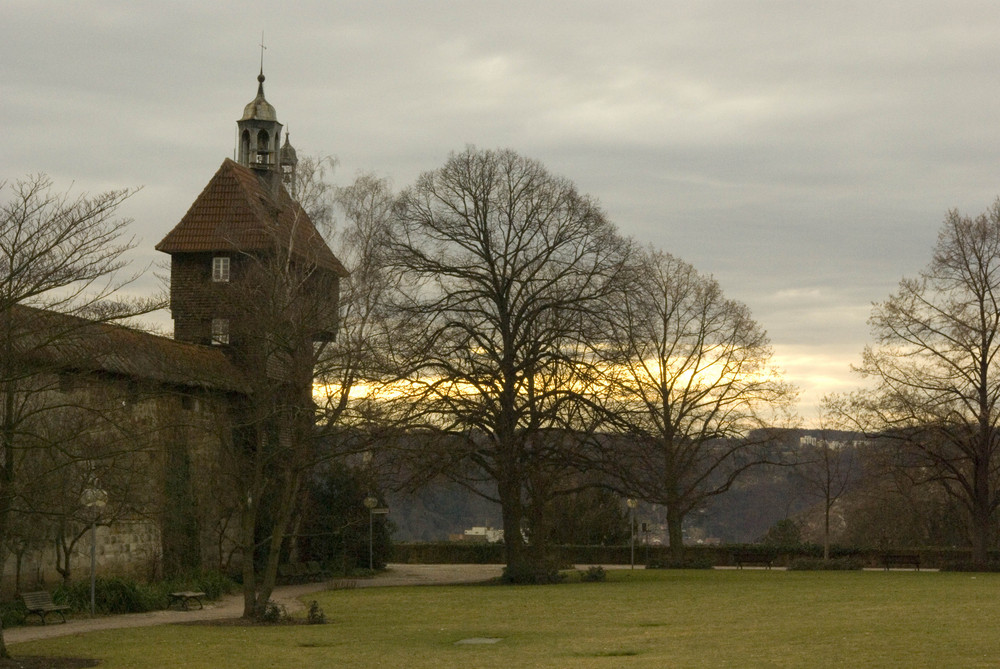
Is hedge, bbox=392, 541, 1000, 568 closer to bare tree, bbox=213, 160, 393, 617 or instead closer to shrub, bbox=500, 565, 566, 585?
shrub, bbox=500, 565, 566, 585

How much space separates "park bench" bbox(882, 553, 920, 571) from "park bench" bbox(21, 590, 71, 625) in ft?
104

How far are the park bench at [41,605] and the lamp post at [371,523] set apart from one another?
716 inches

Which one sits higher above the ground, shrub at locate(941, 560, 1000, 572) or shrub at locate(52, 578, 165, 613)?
shrub at locate(52, 578, 165, 613)

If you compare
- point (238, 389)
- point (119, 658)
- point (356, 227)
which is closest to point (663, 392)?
point (356, 227)

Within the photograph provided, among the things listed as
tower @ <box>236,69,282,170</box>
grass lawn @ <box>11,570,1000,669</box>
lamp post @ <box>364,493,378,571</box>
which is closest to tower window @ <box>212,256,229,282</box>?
tower @ <box>236,69,282,170</box>

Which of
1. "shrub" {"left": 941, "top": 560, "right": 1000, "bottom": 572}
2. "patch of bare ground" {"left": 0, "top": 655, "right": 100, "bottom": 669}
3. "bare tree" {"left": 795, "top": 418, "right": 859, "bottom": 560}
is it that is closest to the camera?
"patch of bare ground" {"left": 0, "top": 655, "right": 100, "bottom": 669}

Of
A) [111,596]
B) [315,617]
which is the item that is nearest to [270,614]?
[315,617]

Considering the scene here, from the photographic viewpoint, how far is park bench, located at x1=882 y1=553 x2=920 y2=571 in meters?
45.1

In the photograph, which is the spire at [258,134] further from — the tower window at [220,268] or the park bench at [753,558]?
the park bench at [753,558]

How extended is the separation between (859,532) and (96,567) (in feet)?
136

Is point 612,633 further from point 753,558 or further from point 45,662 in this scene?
point 753,558

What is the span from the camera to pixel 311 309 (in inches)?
957

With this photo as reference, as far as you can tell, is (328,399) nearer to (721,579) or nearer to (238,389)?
(238,389)

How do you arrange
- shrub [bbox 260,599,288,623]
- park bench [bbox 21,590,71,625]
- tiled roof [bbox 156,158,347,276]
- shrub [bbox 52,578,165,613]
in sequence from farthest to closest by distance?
1. tiled roof [bbox 156,158,347,276]
2. shrub [bbox 52,578,165,613]
3. shrub [bbox 260,599,288,623]
4. park bench [bbox 21,590,71,625]
